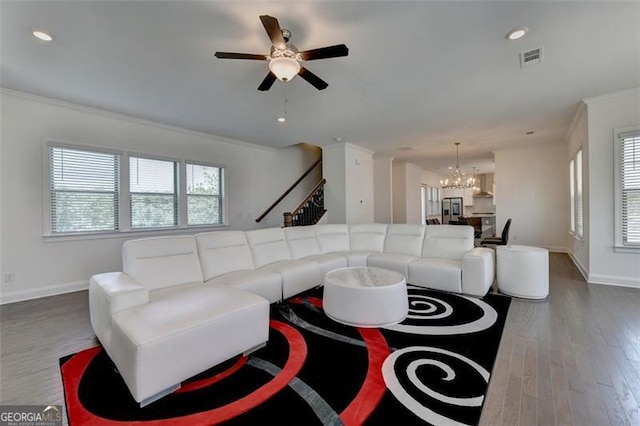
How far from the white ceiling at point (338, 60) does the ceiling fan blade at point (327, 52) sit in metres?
0.29

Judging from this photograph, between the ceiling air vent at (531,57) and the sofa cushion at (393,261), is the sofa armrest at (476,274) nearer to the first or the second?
the sofa cushion at (393,261)

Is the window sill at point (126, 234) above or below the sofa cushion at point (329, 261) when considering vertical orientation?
above

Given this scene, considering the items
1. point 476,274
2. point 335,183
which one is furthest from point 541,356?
point 335,183

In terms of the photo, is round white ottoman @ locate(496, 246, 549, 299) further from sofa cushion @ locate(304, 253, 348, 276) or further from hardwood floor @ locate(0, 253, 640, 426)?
sofa cushion @ locate(304, 253, 348, 276)

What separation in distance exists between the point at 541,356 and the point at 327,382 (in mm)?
1734

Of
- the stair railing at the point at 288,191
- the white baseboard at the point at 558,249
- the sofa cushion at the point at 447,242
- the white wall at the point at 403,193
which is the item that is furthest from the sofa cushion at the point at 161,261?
the white baseboard at the point at 558,249

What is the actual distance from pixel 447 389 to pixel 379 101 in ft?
11.7

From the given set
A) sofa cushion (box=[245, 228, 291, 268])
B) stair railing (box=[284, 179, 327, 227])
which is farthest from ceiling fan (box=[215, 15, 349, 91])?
stair railing (box=[284, 179, 327, 227])

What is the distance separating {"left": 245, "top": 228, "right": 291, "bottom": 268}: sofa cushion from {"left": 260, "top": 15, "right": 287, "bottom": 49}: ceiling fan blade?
239cm

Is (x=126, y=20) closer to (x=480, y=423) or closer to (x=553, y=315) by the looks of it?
(x=480, y=423)

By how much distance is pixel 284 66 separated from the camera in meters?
2.26

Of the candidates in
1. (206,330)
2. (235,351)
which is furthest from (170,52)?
(235,351)

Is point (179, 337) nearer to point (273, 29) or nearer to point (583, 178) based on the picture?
point (273, 29)

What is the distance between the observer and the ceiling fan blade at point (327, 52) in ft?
6.82
